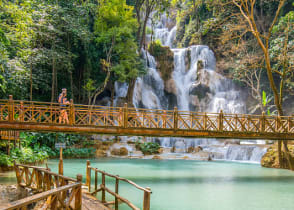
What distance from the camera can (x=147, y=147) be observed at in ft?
77.3

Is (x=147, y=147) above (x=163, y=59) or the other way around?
the other way around

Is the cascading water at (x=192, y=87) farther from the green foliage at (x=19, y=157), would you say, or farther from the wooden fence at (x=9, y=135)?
the wooden fence at (x=9, y=135)

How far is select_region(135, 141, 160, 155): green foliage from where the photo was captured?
76.3 ft

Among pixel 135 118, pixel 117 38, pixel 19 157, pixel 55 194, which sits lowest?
pixel 19 157

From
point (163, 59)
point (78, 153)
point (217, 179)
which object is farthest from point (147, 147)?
point (163, 59)

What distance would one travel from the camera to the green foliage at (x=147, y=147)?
23.3m

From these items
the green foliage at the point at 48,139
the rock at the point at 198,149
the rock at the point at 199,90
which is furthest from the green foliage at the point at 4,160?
the rock at the point at 199,90

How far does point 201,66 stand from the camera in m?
30.0

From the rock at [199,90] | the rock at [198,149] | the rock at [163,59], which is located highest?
the rock at [163,59]

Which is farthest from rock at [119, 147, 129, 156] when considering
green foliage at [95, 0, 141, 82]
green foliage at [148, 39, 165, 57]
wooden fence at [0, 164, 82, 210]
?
wooden fence at [0, 164, 82, 210]

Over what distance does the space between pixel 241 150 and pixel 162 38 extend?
21224mm

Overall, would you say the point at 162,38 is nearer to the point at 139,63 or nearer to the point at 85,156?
the point at 139,63

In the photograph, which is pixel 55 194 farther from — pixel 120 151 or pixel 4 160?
pixel 120 151

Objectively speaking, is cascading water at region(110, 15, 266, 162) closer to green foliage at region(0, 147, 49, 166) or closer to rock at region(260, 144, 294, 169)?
rock at region(260, 144, 294, 169)
